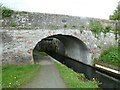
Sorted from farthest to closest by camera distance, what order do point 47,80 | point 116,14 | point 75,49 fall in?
point 116,14 < point 75,49 < point 47,80

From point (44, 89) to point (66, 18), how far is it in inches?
357

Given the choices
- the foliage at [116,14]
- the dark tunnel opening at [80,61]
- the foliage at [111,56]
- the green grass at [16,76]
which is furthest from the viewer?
the foliage at [116,14]

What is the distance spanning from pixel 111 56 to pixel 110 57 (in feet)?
0.40

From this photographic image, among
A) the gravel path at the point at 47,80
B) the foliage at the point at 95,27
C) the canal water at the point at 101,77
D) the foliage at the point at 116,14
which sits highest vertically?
the foliage at the point at 116,14

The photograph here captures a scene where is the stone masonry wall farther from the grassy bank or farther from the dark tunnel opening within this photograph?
the grassy bank

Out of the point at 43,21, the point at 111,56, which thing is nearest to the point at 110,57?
the point at 111,56

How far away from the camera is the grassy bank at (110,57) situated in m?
17.1

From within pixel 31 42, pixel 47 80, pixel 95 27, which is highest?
pixel 95 27

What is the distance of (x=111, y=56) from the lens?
17.9m

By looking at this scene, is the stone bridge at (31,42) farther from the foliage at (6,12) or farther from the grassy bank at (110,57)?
the foliage at (6,12)

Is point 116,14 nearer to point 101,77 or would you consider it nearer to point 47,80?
point 101,77

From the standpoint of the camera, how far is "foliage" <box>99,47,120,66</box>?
17075 millimetres

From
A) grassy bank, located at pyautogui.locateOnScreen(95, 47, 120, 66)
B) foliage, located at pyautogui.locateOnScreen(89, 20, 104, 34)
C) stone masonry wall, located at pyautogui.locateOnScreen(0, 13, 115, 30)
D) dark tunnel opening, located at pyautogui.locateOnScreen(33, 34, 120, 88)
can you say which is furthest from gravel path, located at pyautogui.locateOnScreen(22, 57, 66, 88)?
foliage, located at pyautogui.locateOnScreen(89, 20, 104, 34)

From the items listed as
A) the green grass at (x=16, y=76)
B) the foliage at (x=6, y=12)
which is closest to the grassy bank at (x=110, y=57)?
the green grass at (x=16, y=76)
